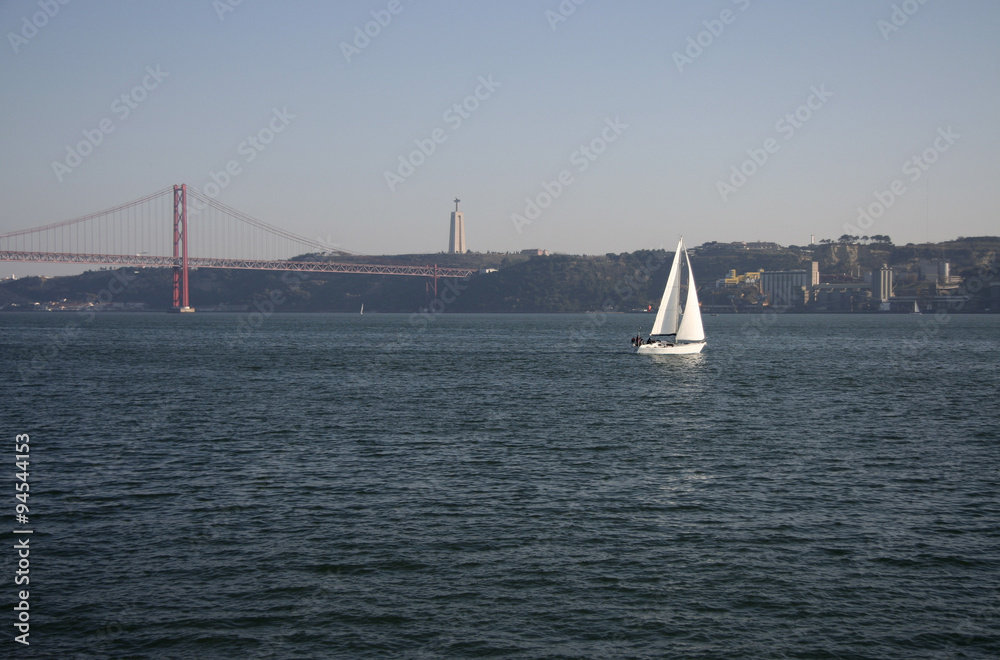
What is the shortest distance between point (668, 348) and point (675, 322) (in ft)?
12.1

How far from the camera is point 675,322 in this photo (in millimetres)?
60625

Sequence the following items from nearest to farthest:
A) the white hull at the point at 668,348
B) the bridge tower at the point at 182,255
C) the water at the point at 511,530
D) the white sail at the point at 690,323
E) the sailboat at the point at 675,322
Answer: the water at the point at 511,530, the white hull at the point at 668,348, the sailboat at the point at 675,322, the white sail at the point at 690,323, the bridge tower at the point at 182,255

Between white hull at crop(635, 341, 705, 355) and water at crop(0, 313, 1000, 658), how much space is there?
84.1ft

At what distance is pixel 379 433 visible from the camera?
24.2 m

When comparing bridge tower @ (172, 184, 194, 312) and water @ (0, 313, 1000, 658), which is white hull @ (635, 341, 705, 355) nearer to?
water @ (0, 313, 1000, 658)

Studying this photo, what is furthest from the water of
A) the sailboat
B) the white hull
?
the sailboat

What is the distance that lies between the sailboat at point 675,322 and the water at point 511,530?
88.9ft

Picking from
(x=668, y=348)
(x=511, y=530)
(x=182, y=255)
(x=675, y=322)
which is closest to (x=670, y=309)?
(x=675, y=322)

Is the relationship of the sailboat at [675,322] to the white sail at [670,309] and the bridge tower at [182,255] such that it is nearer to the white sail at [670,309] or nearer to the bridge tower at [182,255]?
the white sail at [670,309]

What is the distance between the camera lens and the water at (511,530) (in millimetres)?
10117

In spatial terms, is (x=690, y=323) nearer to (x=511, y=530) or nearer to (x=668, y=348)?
(x=668, y=348)

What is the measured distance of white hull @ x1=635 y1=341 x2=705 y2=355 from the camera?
2255 inches

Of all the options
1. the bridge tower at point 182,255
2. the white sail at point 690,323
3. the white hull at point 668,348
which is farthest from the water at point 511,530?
the bridge tower at point 182,255

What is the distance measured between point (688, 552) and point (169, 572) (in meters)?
7.44
